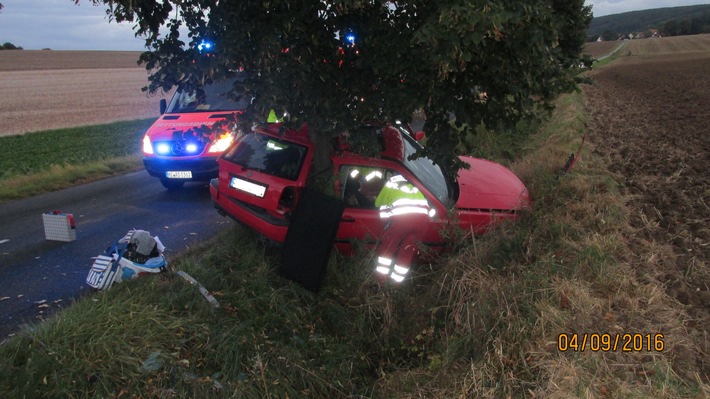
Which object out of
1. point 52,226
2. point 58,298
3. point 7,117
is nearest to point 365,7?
point 58,298

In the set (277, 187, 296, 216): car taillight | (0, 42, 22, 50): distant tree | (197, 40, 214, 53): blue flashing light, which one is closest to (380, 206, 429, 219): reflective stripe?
(277, 187, 296, 216): car taillight

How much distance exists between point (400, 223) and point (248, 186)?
5.35 ft

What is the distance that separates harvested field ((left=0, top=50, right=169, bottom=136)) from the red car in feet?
4.16

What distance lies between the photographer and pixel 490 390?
342 centimetres

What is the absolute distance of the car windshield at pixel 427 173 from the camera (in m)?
5.73

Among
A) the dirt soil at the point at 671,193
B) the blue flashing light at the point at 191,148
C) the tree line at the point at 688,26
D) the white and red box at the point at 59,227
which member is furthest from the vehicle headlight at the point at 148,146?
the tree line at the point at 688,26

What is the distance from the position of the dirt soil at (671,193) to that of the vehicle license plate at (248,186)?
3578 mm

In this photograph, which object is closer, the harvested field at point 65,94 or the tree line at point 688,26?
the harvested field at point 65,94

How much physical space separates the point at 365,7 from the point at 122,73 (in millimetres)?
51152

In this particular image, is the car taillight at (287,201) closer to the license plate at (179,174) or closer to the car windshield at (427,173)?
the car windshield at (427,173)

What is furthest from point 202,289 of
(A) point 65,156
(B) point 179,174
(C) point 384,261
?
(A) point 65,156

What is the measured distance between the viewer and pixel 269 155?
584 cm

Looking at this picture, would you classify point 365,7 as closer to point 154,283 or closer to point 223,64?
point 223,64

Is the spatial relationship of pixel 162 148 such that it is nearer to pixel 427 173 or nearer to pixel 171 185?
pixel 171 185
